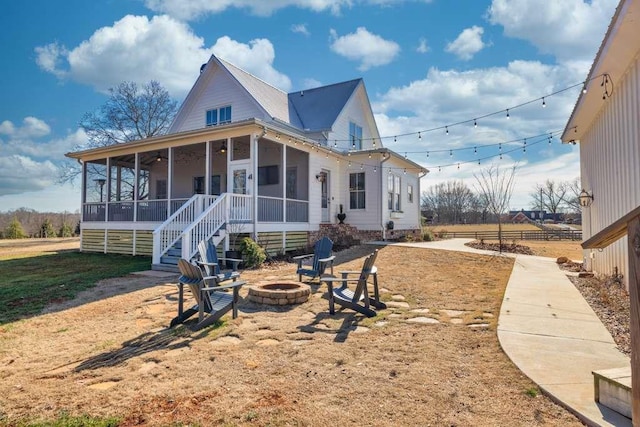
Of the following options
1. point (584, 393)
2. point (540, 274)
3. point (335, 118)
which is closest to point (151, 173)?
point (335, 118)

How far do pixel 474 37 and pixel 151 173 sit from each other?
48.0ft

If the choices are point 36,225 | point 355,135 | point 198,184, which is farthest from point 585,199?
point 36,225

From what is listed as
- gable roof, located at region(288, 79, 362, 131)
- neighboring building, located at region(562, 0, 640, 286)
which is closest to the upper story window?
gable roof, located at region(288, 79, 362, 131)

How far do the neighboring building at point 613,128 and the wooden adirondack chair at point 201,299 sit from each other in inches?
237

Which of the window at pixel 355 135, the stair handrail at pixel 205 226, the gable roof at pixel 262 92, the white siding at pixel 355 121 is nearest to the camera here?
the stair handrail at pixel 205 226

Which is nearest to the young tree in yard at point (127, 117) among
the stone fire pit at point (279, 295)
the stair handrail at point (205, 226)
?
the stair handrail at point (205, 226)

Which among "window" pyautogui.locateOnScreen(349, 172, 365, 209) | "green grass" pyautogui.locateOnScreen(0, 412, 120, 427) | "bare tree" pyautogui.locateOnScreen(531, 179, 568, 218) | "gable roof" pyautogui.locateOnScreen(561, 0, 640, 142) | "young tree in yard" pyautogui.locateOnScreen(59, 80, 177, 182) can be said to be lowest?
"green grass" pyautogui.locateOnScreen(0, 412, 120, 427)

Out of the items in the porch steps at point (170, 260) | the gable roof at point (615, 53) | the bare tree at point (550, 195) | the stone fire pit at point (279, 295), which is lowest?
the stone fire pit at point (279, 295)

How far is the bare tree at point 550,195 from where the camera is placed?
54.8m

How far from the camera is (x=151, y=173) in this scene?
57.4 feet

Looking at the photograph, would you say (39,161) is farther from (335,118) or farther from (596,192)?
(596,192)

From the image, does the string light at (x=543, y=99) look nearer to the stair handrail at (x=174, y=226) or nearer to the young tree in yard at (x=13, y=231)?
the stair handrail at (x=174, y=226)

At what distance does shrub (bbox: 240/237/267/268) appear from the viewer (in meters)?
9.67

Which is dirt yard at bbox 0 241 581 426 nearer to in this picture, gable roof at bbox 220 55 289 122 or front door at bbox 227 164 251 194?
front door at bbox 227 164 251 194
